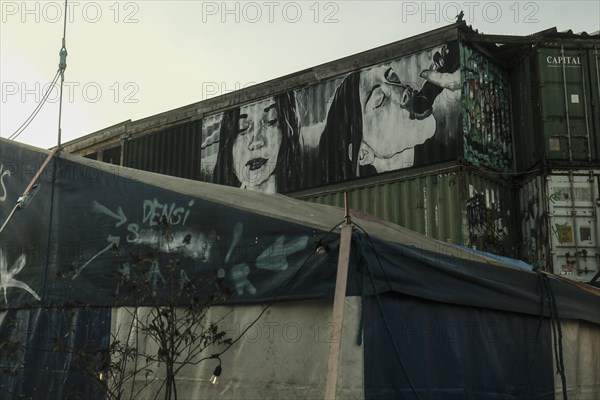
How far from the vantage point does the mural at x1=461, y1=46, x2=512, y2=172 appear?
10117 millimetres

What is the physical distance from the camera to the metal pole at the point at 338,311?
3.29 metres

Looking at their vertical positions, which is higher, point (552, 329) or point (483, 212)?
point (483, 212)

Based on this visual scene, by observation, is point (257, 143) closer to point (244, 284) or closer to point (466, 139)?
point (466, 139)

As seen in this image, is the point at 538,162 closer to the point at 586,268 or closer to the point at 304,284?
the point at 586,268

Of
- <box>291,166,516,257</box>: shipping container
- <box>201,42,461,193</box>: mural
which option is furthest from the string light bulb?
<box>201,42,461,193</box>: mural

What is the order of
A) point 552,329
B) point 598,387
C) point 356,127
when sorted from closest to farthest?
1. point 552,329
2. point 598,387
3. point 356,127

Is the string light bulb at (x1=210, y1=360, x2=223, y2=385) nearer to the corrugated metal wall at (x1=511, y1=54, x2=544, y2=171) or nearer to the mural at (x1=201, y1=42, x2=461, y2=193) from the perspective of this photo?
the mural at (x1=201, y1=42, x2=461, y2=193)

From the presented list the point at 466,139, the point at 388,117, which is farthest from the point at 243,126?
the point at 466,139

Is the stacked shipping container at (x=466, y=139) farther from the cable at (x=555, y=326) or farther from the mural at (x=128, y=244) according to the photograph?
the mural at (x=128, y=244)

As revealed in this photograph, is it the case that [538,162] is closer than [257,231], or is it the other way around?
[257,231]

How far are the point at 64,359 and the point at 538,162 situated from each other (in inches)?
319

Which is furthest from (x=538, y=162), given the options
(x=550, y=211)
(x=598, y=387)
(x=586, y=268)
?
(x=598, y=387)

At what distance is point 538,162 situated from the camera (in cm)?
1013

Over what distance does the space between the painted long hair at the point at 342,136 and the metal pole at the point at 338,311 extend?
761 cm
